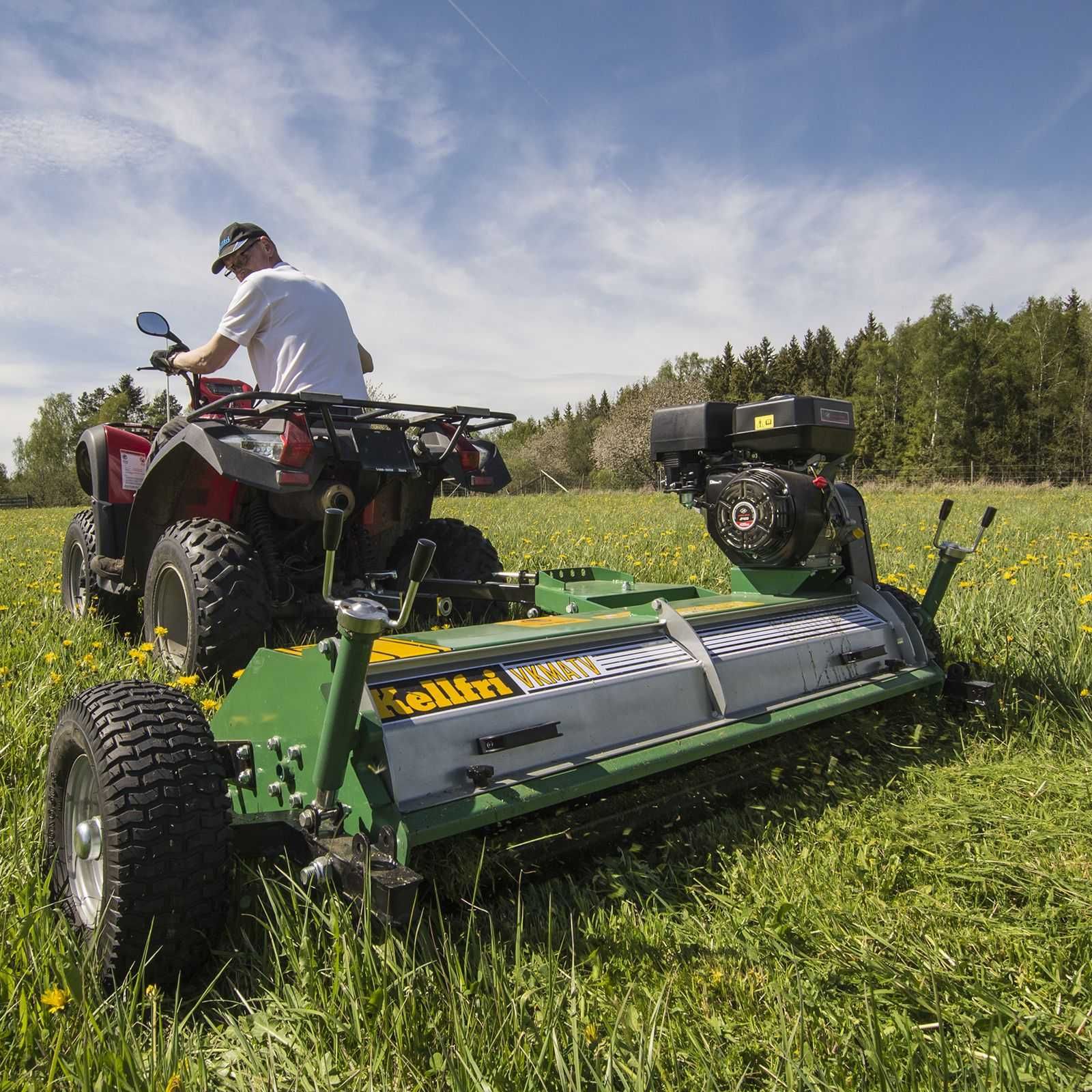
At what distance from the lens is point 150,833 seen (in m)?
1.64

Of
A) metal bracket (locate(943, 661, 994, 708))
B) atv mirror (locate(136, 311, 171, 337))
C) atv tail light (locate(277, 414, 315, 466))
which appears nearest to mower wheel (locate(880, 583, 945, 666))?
metal bracket (locate(943, 661, 994, 708))

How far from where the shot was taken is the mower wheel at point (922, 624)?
3.34m

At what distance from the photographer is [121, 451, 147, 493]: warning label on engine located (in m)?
4.17

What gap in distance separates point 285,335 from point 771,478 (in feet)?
6.60

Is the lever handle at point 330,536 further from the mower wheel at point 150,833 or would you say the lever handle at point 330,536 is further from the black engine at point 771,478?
the black engine at point 771,478

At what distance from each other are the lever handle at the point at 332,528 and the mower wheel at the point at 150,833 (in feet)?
1.64

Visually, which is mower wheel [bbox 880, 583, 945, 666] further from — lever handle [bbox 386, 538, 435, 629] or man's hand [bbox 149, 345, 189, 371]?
man's hand [bbox 149, 345, 189, 371]

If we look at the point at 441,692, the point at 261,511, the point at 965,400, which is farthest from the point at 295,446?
the point at 965,400

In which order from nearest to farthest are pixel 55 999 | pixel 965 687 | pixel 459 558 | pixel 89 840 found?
1. pixel 55 999
2. pixel 89 840
3. pixel 965 687
4. pixel 459 558

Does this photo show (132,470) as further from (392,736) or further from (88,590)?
(392,736)

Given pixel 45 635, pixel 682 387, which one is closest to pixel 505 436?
pixel 682 387

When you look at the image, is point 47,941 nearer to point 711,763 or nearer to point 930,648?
point 711,763

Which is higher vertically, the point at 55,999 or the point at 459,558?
the point at 459,558

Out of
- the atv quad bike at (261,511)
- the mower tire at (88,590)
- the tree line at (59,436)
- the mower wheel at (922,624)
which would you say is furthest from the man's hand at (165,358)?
the tree line at (59,436)
